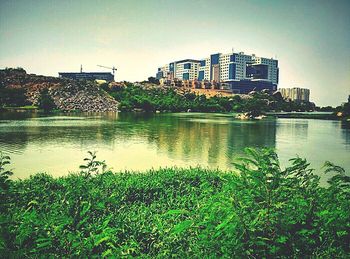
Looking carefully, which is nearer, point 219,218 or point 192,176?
point 219,218

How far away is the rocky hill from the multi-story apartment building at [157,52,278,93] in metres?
81.0

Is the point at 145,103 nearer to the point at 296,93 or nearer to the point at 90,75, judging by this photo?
the point at 90,75

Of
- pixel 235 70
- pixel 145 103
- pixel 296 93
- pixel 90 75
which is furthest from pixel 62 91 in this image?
pixel 296 93

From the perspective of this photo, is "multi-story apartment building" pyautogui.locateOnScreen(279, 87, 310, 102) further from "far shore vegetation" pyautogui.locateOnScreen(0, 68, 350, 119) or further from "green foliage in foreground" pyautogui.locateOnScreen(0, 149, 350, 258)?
"green foliage in foreground" pyautogui.locateOnScreen(0, 149, 350, 258)

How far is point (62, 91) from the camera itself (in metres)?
74.8

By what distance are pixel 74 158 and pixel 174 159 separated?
4.80 meters

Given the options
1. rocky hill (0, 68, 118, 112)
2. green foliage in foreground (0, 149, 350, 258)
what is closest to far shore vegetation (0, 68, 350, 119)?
rocky hill (0, 68, 118, 112)

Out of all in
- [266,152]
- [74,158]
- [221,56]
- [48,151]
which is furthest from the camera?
[221,56]

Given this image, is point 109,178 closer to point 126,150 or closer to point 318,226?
point 318,226

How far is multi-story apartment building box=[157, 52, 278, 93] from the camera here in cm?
14943

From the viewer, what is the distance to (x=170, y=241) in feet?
14.8

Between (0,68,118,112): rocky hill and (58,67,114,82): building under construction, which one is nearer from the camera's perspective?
(0,68,118,112): rocky hill

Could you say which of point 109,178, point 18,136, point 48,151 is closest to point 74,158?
point 48,151

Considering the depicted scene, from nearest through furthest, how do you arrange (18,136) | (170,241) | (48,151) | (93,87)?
(170,241), (48,151), (18,136), (93,87)
